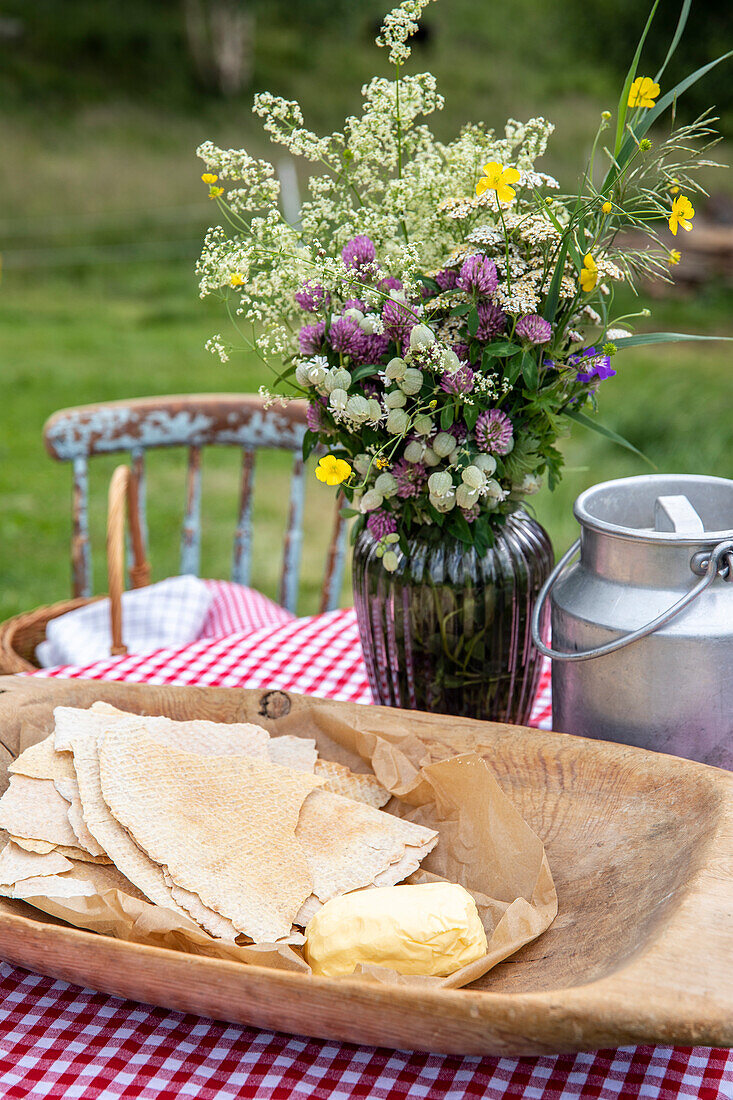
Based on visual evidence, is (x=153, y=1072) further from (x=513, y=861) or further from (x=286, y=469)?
(x=286, y=469)

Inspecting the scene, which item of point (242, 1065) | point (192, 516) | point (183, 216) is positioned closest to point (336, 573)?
point (192, 516)

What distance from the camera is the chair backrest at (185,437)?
2.18 metres

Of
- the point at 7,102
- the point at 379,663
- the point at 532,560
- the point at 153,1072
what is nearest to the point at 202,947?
the point at 153,1072

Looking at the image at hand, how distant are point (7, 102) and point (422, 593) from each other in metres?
9.20

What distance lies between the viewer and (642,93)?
0.93m

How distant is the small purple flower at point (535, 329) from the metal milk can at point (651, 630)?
7.4 inches

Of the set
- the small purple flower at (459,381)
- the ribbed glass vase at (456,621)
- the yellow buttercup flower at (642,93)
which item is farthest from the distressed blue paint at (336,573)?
the yellow buttercup flower at (642,93)

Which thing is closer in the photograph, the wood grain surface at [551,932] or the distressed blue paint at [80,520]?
the wood grain surface at [551,932]

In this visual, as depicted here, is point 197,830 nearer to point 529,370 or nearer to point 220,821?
point 220,821

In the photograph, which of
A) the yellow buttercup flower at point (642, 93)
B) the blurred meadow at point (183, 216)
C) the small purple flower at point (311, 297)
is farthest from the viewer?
Result: the blurred meadow at point (183, 216)

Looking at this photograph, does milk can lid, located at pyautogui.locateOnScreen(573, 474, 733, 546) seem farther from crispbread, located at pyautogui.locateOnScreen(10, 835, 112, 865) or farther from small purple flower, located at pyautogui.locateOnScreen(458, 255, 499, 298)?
crispbread, located at pyautogui.locateOnScreen(10, 835, 112, 865)

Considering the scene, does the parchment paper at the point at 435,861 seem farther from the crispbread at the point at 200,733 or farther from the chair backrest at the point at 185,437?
the chair backrest at the point at 185,437

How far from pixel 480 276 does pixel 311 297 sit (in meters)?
0.18

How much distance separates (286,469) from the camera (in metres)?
5.03
